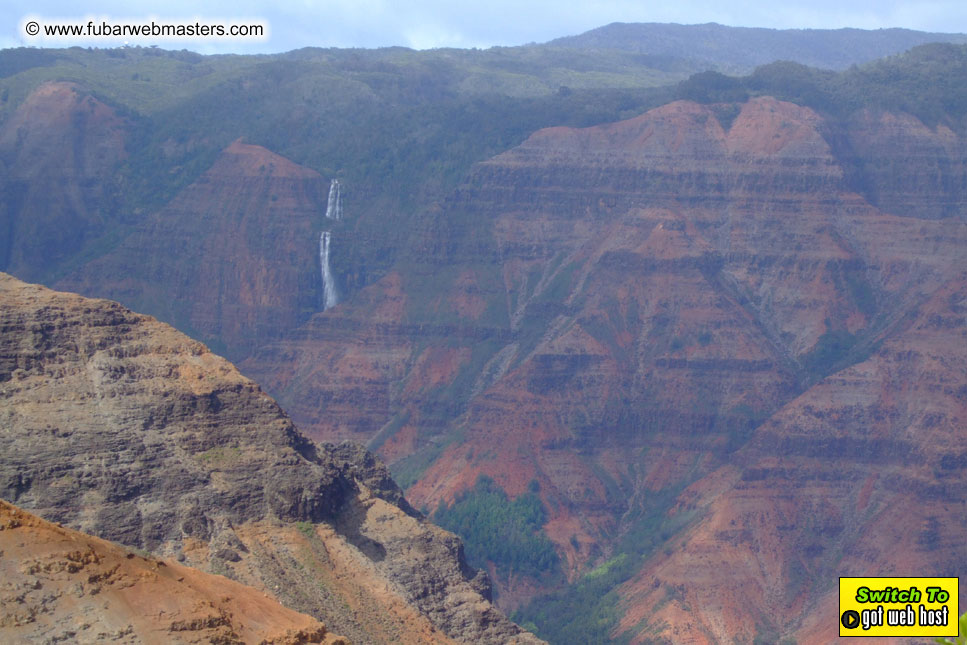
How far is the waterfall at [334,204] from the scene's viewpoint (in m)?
197

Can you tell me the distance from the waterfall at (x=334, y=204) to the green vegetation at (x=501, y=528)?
58623 millimetres

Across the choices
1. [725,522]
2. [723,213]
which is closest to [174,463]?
[725,522]

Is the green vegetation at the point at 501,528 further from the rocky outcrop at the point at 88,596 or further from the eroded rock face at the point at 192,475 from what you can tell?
the rocky outcrop at the point at 88,596

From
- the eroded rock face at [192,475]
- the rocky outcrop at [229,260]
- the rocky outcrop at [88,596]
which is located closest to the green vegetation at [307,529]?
the eroded rock face at [192,475]

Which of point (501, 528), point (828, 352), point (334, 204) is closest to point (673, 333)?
point (828, 352)

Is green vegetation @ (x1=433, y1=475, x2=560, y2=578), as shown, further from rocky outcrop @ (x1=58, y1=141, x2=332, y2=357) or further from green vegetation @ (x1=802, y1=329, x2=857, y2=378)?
rocky outcrop @ (x1=58, y1=141, x2=332, y2=357)

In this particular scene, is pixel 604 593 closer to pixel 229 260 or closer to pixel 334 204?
pixel 229 260

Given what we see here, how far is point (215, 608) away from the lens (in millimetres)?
55469

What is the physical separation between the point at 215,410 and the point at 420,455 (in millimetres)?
78585

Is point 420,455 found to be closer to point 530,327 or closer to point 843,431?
point 530,327

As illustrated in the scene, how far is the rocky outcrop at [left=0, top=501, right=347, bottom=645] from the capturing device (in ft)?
166

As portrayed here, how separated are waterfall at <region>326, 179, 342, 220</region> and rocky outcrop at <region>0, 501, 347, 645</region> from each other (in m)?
141

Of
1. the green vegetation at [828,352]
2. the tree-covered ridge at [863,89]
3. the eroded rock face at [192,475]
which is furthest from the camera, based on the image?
the tree-covered ridge at [863,89]

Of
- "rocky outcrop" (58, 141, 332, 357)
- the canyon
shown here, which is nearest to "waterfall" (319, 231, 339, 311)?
the canyon
